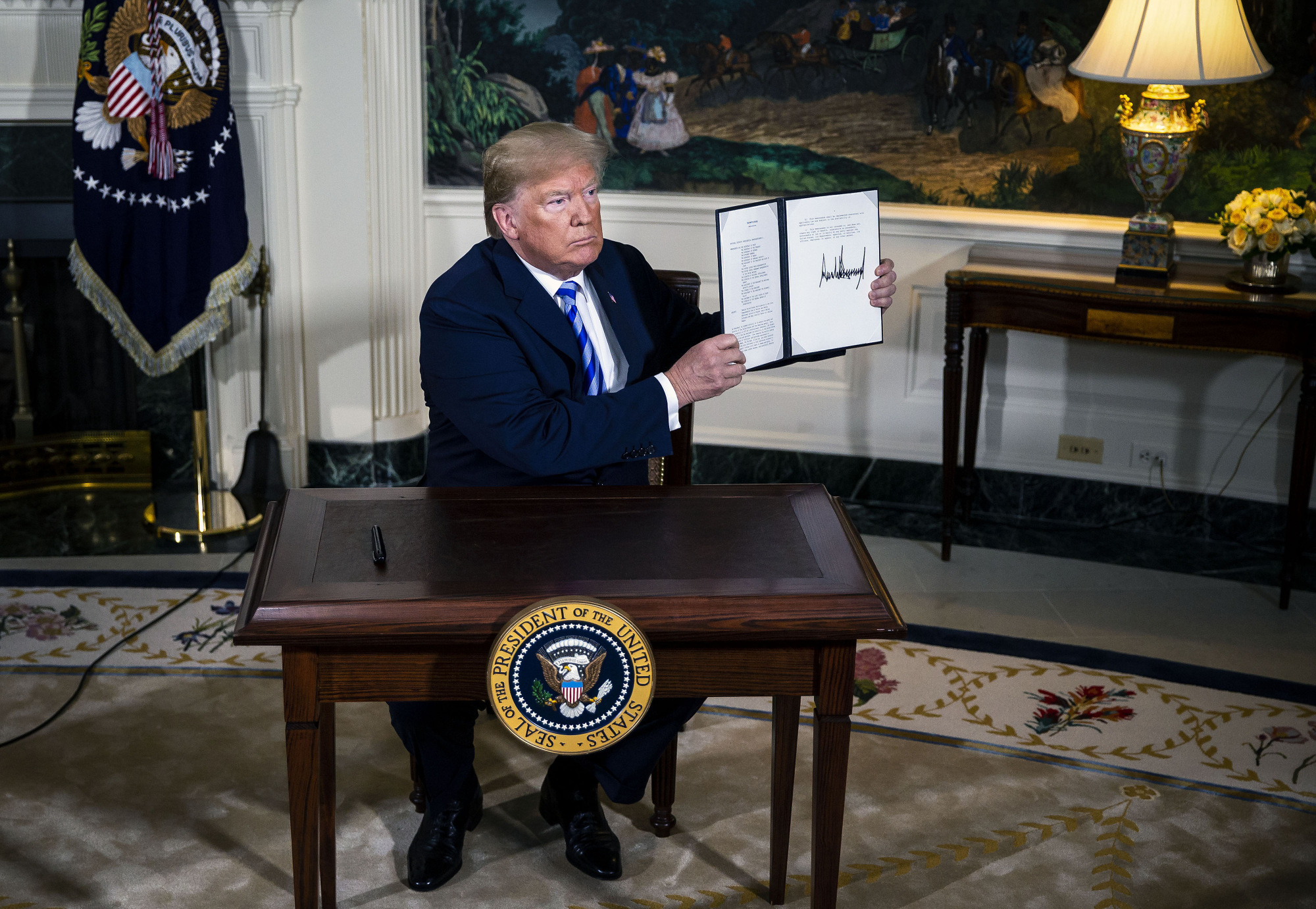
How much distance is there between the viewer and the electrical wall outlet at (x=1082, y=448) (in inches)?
193

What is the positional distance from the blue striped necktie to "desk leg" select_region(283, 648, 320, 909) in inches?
40.2

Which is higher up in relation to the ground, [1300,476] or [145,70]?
[145,70]

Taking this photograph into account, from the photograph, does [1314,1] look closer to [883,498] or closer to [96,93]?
[883,498]

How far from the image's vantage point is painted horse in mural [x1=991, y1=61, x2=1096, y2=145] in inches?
183

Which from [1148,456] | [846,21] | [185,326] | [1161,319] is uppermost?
[846,21]

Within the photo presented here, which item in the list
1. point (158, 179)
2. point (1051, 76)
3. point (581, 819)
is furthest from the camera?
point (1051, 76)

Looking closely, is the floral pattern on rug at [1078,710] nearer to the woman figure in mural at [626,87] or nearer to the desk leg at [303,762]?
the desk leg at [303,762]

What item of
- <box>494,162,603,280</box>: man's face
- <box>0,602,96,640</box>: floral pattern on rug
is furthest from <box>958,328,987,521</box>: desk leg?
<box>0,602,96,640</box>: floral pattern on rug

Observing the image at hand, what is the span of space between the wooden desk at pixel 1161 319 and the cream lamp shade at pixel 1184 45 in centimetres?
64

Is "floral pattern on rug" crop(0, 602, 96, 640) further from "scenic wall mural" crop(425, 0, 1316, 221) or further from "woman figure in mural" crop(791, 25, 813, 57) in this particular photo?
"woman figure in mural" crop(791, 25, 813, 57)

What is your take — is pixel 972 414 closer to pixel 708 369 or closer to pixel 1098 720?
pixel 1098 720

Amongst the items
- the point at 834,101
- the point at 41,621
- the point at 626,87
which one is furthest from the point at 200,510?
the point at 834,101

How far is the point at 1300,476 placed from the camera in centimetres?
410
